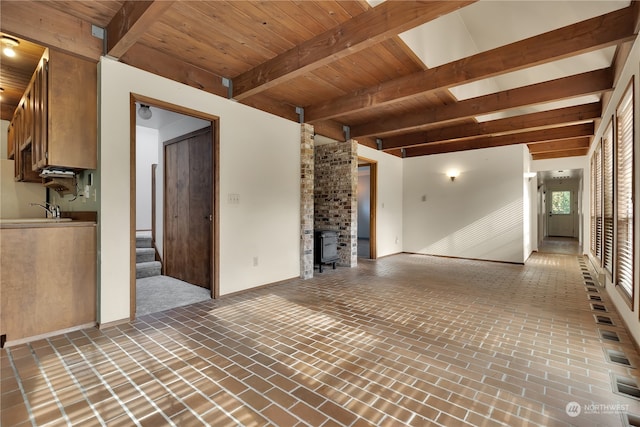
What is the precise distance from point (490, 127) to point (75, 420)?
6911 millimetres

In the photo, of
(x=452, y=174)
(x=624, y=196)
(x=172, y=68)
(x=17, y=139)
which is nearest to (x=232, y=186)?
(x=172, y=68)

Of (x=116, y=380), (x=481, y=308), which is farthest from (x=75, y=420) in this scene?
(x=481, y=308)

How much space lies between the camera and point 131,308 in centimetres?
299

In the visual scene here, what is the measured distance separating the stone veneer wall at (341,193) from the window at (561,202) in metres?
12.7

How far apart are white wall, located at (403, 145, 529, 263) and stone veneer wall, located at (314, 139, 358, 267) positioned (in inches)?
102

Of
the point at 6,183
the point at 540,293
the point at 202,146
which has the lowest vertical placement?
the point at 540,293

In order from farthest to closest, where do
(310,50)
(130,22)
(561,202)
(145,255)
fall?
A: (561,202)
(145,255)
(310,50)
(130,22)

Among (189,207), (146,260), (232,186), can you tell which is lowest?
(146,260)

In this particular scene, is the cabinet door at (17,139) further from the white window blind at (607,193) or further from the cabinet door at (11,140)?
the white window blind at (607,193)

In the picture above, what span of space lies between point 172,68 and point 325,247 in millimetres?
3694

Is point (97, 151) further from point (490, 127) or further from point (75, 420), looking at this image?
point (490, 127)

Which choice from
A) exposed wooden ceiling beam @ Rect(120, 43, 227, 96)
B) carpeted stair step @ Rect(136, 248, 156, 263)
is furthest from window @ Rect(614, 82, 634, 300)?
Result: carpeted stair step @ Rect(136, 248, 156, 263)

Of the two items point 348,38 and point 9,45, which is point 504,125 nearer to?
point 348,38

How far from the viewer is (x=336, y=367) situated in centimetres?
212
